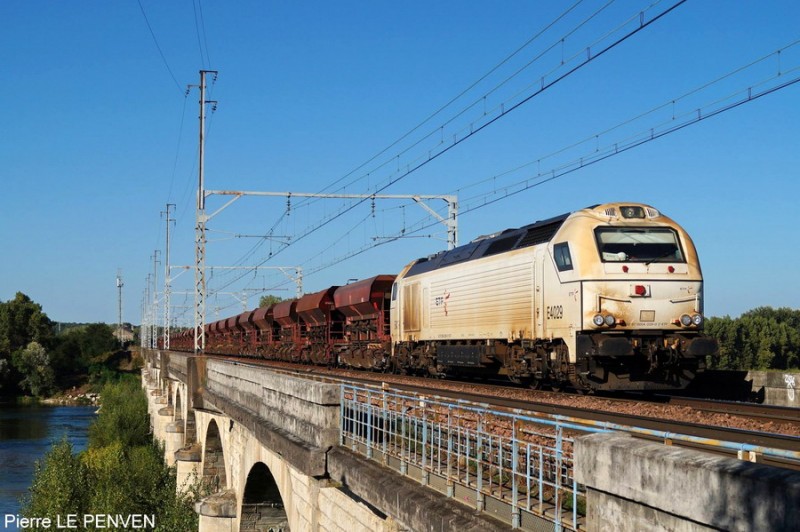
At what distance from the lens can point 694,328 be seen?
17000 mm

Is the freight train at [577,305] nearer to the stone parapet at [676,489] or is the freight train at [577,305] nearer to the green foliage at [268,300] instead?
the stone parapet at [676,489]

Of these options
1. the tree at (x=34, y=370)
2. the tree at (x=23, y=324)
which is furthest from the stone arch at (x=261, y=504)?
the tree at (x=23, y=324)

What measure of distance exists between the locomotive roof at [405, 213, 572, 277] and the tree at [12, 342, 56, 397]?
105502mm

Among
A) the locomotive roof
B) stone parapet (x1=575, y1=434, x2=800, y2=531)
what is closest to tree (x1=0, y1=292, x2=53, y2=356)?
the locomotive roof

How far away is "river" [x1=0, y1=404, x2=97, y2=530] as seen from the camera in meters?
49.7

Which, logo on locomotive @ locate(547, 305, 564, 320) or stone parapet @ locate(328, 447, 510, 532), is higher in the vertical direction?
logo on locomotive @ locate(547, 305, 564, 320)

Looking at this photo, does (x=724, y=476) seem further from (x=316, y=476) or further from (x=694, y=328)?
(x=694, y=328)

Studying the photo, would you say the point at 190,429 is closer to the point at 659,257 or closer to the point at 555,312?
the point at 555,312

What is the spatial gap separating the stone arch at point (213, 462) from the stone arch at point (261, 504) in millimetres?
8587

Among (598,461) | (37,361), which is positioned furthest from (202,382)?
(37,361)

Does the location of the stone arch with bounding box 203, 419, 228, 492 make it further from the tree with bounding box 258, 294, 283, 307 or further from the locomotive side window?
the tree with bounding box 258, 294, 283, 307

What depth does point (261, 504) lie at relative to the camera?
21.6m

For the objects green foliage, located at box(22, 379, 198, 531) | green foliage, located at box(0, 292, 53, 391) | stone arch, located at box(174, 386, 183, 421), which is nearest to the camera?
green foliage, located at box(22, 379, 198, 531)

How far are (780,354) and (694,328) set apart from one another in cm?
5998
